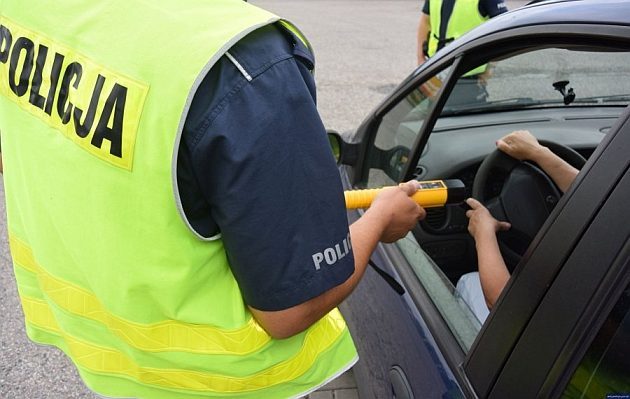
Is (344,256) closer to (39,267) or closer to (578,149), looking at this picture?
(39,267)

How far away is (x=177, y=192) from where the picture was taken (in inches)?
32.6

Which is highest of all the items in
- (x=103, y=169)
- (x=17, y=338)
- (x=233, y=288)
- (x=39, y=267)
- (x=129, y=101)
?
(x=129, y=101)

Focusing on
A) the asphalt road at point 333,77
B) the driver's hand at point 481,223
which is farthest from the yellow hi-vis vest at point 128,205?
the asphalt road at point 333,77

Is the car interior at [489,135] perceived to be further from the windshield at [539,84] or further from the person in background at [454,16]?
the person in background at [454,16]

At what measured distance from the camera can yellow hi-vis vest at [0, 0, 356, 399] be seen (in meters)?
0.82

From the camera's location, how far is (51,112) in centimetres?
98

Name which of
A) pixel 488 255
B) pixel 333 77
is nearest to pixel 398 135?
pixel 488 255

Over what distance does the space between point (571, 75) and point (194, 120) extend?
1759 mm

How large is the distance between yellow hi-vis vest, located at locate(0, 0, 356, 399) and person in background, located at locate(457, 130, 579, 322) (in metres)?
0.41

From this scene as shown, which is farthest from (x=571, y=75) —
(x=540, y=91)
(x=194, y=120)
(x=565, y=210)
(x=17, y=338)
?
(x=17, y=338)

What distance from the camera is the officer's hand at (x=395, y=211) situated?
47.3 inches

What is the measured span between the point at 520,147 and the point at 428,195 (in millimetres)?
574

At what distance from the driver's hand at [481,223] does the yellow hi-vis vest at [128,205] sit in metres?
0.56

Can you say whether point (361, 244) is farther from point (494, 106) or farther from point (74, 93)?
point (494, 106)
